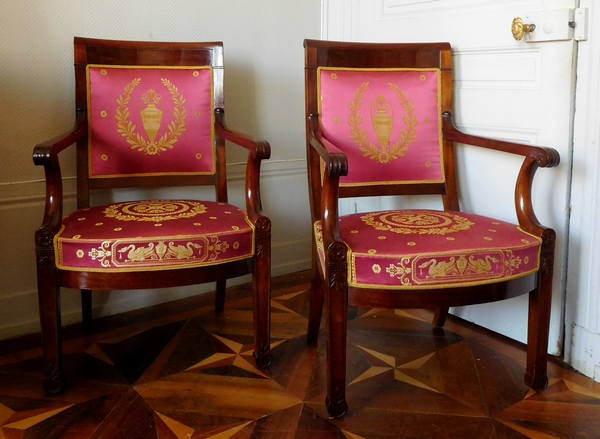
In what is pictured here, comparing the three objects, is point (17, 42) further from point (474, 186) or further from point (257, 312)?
point (474, 186)

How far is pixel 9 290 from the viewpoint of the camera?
197 cm

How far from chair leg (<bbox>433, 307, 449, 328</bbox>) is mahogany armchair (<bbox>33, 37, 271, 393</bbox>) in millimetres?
633

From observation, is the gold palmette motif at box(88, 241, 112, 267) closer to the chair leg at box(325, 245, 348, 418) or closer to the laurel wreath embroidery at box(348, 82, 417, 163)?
the chair leg at box(325, 245, 348, 418)

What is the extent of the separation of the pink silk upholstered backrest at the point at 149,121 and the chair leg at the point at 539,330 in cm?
105

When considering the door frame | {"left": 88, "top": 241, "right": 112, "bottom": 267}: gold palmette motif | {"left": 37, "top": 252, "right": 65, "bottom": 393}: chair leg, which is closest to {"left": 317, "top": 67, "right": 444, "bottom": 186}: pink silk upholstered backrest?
the door frame

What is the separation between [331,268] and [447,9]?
3.65ft

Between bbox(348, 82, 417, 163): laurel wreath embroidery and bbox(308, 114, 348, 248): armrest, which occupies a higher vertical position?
bbox(348, 82, 417, 163): laurel wreath embroidery

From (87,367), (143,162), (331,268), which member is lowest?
(87,367)

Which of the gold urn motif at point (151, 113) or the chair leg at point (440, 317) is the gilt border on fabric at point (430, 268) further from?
the gold urn motif at point (151, 113)

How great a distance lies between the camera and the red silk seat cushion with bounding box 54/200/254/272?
1450mm

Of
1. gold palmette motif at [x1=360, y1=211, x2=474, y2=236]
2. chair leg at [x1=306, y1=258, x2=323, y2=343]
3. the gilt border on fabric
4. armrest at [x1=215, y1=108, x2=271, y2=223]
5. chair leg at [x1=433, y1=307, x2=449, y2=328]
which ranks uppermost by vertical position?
armrest at [x1=215, y1=108, x2=271, y2=223]

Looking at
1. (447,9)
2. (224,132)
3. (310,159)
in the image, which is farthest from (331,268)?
(447,9)

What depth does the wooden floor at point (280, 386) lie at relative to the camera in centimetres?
147

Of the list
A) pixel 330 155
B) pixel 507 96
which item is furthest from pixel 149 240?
pixel 507 96
